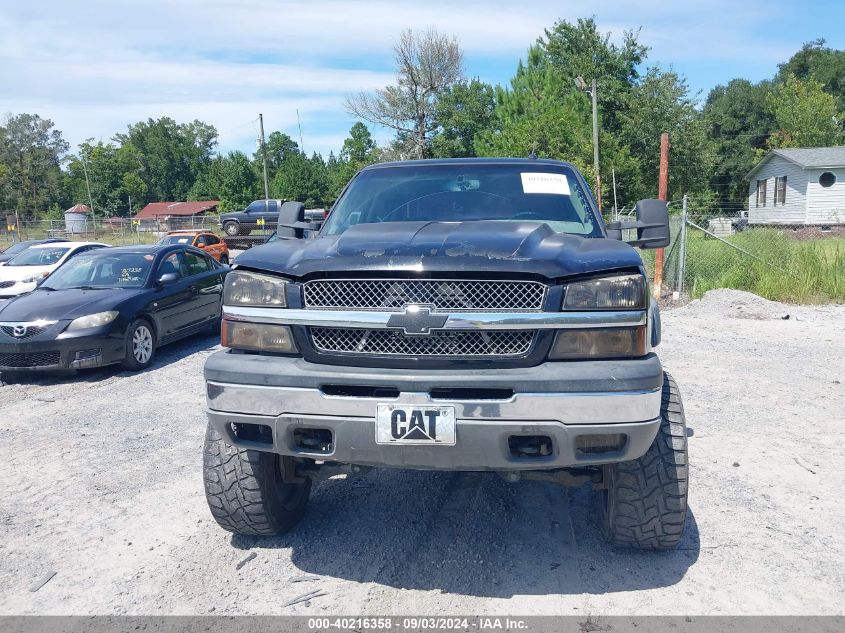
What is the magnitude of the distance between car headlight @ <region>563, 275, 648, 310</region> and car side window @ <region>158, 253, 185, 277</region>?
7417 millimetres

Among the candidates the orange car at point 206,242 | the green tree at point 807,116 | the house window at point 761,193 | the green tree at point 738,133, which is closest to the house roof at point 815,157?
the house window at point 761,193

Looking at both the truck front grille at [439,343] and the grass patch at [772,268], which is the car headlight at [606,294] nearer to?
the truck front grille at [439,343]

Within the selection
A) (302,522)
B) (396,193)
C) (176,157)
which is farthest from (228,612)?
(176,157)

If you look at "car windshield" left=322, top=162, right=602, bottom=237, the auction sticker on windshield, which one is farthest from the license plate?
the auction sticker on windshield

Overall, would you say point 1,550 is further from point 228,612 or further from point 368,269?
point 368,269

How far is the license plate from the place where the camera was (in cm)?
275

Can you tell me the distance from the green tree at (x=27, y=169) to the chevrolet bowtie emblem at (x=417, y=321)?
90819mm

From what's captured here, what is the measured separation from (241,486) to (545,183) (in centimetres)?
247

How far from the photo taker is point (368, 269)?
2.90m

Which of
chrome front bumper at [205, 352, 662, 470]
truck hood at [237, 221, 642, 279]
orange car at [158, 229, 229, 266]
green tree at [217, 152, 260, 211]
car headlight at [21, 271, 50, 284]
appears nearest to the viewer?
chrome front bumper at [205, 352, 662, 470]

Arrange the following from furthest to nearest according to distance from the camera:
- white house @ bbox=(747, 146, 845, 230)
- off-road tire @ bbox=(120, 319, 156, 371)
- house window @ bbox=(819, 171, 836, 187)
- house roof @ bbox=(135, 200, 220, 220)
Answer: house roof @ bbox=(135, 200, 220, 220)
house window @ bbox=(819, 171, 836, 187)
white house @ bbox=(747, 146, 845, 230)
off-road tire @ bbox=(120, 319, 156, 371)

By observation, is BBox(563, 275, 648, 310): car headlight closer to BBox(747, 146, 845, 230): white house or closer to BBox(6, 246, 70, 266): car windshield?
BBox(6, 246, 70, 266): car windshield

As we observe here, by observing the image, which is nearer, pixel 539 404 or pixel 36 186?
pixel 539 404

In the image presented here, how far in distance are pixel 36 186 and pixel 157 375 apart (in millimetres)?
91484
